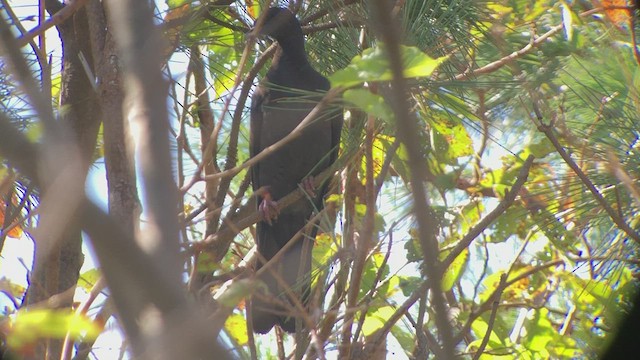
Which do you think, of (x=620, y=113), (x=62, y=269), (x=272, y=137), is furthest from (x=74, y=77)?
(x=620, y=113)

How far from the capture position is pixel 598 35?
3227 mm

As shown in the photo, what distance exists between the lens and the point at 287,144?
11.7 feet

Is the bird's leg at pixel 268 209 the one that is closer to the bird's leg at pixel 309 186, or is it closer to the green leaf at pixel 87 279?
the bird's leg at pixel 309 186

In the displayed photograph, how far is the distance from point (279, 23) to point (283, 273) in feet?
3.10

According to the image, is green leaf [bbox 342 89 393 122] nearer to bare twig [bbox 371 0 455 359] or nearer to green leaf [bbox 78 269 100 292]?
bare twig [bbox 371 0 455 359]

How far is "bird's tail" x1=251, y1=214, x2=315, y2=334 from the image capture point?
238 centimetres

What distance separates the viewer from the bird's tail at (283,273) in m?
2.38

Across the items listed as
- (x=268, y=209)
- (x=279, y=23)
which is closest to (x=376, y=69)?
(x=279, y=23)

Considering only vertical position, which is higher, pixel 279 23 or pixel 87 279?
pixel 279 23

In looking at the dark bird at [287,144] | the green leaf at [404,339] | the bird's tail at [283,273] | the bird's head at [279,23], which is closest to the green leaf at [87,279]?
the bird's tail at [283,273]

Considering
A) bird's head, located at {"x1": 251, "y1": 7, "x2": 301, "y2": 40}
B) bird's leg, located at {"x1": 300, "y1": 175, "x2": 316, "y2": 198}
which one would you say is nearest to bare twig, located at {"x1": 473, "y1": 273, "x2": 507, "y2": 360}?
bird's leg, located at {"x1": 300, "y1": 175, "x2": 316, "y2": 198}

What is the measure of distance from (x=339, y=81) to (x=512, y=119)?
2.63 m

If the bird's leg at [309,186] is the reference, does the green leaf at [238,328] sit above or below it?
below

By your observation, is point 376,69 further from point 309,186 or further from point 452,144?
point 452,144
